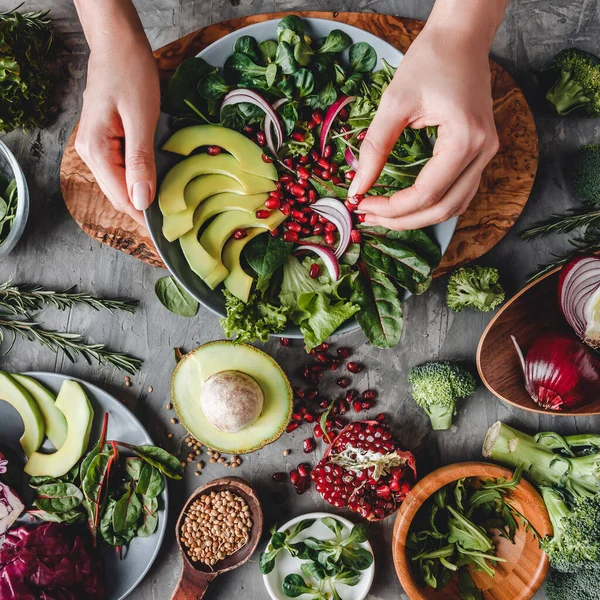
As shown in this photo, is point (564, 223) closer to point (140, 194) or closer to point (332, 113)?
point (332, 113)

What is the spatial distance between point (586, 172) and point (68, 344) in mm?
1949

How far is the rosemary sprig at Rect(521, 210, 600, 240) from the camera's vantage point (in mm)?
1901

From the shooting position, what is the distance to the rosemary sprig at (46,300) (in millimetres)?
2021

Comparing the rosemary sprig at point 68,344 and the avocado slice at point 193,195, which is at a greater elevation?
the avocado slice at point 193,195

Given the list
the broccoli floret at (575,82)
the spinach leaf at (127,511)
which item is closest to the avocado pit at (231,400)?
the spinach leaf at (127,511)

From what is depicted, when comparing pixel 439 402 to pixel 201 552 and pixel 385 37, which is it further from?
pixel 385 37

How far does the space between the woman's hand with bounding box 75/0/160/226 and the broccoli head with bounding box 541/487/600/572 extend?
1.66 m

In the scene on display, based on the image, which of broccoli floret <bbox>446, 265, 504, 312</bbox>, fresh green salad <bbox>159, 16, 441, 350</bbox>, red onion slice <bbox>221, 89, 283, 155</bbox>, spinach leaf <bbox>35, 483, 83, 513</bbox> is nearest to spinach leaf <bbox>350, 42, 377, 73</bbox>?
fresh green salad <bbox>159, 16, 441, 350</bbox>

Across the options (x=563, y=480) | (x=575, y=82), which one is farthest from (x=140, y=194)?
(x=563, y=480)

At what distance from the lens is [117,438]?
2.01m

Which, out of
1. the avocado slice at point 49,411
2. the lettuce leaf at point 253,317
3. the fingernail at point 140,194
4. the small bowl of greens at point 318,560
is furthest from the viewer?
the avocado slice at point 49,411

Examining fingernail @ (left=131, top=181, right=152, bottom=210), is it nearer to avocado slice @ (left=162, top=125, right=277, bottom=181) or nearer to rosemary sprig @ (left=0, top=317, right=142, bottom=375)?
avocado slice @ (left=162, top=125, right=277, bottom=181)

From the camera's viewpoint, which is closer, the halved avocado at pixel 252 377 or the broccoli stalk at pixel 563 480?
the broccoli stalk at pixel 563 480

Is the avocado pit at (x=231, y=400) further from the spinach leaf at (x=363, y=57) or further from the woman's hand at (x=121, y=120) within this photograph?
the spinach leaf at (x=363, y=57)
